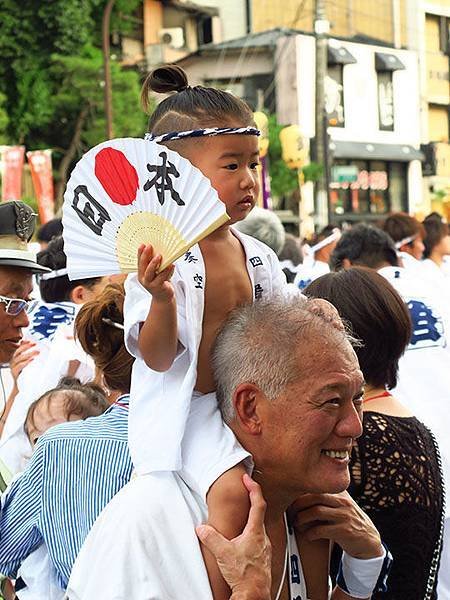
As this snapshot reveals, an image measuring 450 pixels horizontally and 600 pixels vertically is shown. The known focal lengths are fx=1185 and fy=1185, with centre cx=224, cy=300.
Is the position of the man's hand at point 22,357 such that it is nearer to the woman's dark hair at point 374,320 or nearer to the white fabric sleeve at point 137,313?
the woman's dark hair at point 374,320

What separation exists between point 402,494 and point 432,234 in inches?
285

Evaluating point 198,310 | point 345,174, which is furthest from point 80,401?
point 345,174

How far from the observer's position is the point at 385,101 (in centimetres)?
4819

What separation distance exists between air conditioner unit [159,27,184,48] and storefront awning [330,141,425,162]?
678 centimetres

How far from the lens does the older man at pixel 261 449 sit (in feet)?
8.70

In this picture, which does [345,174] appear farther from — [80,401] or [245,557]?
[245,557]

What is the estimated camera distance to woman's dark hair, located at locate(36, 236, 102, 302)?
6.05m

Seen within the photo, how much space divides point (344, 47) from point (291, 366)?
144ft

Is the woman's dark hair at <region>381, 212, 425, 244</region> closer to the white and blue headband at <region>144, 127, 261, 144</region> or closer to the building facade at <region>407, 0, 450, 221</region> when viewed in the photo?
the white and blue headband at <region>144, 127, 261, 144</region>

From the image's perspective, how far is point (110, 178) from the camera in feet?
9.46

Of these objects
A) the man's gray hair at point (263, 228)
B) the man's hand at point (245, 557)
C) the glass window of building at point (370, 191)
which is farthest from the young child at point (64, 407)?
the glass window of building at point (370, 191)

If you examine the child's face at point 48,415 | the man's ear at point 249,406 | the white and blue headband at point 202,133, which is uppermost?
the white and blue headband at point 202,133

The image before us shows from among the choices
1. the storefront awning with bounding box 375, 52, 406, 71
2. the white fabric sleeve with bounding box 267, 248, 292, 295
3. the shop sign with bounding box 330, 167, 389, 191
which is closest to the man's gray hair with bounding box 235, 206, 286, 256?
the white fabric sleeve with bounding box 267, 248, 292, 295

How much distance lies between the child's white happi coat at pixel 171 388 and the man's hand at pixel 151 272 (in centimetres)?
19
